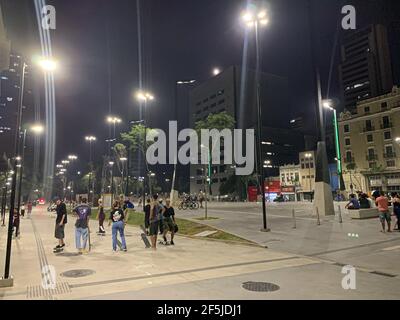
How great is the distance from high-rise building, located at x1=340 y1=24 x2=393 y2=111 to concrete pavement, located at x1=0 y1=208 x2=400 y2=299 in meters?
118

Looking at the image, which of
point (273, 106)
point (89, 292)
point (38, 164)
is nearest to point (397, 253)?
point (89, 292)

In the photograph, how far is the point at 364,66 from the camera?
13450 centimetres

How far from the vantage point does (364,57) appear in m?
130

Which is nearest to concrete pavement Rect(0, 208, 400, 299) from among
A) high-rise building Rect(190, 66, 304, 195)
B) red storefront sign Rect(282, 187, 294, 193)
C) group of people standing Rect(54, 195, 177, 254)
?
group of people standing Rect(54, 195, 177, 254)

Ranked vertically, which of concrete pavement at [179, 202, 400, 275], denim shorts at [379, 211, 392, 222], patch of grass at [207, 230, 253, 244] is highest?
denim shorts at [379, 211, 392, 222]

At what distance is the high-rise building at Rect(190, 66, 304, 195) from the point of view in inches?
4515

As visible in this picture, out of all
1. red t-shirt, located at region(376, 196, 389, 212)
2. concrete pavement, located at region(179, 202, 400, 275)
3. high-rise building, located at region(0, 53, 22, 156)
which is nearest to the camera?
concrete pavement, located at region(179, 202, 400, 275)

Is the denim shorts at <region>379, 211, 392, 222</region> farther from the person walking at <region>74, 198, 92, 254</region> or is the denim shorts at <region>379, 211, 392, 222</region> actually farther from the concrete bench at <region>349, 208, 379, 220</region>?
the person walking at <region>74, 198, 92, 254</region>

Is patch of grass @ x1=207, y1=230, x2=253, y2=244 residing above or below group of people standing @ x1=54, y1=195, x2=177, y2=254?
below

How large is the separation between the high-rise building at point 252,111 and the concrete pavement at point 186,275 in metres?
95.7

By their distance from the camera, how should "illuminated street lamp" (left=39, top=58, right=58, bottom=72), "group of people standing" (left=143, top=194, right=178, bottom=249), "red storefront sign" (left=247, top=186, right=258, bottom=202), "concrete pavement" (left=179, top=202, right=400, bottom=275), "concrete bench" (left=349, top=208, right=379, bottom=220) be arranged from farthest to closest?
"red storefront sign" (left=247, top=186, right=258, bottom=202) → "concrete bench" (left=349, top=208, right=379, bottom=220) → "group of people standing" (left=143, top=194, right=178, bottom=249) → "illuminated street lamp" (left=39, top=58, right=58, bottom=72) → "concrete pavement" (left=179, top=202, right=400, bottom=275)

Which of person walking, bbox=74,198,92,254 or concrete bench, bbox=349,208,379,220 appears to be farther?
concrete bench, bbox=349,208,379,220
